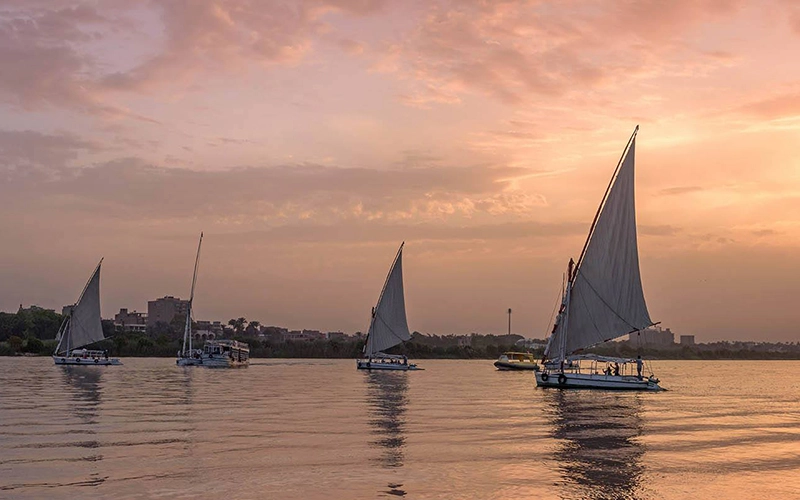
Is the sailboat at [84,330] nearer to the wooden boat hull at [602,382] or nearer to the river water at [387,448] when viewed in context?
the river water at [387,448]

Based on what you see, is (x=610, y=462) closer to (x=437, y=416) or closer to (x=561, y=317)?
(x=437, y=416)

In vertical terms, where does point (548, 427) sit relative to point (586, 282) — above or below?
below

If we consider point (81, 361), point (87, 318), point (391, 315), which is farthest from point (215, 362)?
point (391, 315)

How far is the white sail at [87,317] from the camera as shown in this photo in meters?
122

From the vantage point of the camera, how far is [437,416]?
50.8 metres

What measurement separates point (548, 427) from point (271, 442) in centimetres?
1528

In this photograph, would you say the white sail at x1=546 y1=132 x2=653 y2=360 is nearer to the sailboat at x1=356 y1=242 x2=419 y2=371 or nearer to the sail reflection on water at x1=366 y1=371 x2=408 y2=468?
the sail reflection on water at x1=366 y1=371 x2=408 y2=468

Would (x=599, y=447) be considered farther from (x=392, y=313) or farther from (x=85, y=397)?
(x=392, y=313)

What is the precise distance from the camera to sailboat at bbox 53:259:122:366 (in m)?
123

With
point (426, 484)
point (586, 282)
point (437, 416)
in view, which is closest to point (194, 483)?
point (426, 484)

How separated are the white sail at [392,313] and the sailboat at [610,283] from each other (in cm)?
4468

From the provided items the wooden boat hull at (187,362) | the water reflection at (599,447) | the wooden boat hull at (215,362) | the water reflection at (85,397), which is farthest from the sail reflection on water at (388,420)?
the wooden boat hull at (187,362)

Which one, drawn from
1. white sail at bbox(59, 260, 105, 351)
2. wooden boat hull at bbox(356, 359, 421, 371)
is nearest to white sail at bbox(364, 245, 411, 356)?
wooden boat hull at bbox(356, 359, 421, 371)

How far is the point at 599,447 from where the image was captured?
3781 cm
